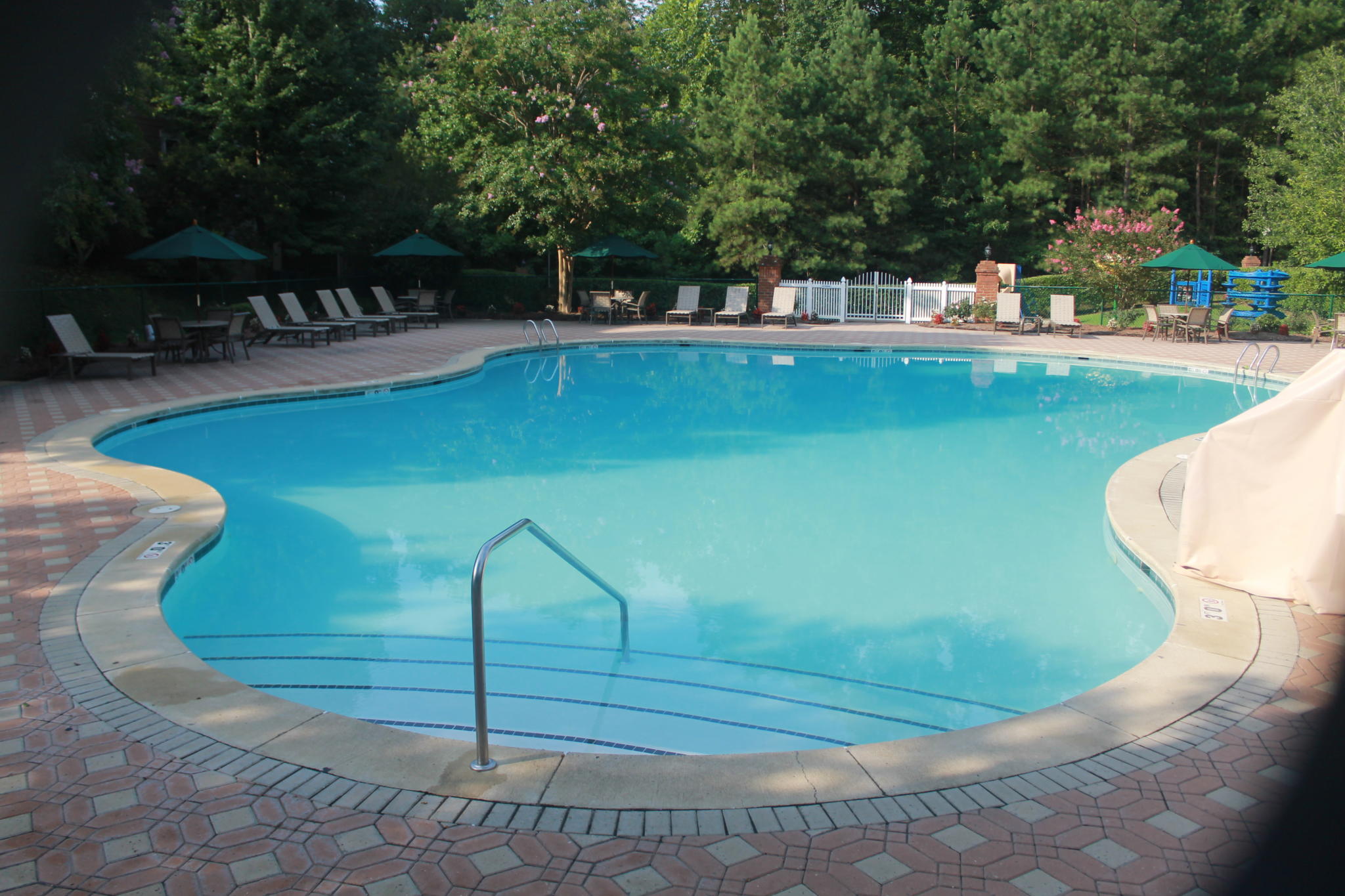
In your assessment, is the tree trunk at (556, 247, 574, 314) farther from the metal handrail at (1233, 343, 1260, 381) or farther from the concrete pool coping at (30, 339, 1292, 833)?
the concrete pool coping at (30, 339, 1292, 833)

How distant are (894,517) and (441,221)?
19548 mm

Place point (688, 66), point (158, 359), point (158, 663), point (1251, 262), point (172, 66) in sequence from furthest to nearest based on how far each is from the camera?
1. point (688, 66)
2. point (1251, 262)
3. point (172, 66)
4. point (158, 359)
5. point (158, 663)

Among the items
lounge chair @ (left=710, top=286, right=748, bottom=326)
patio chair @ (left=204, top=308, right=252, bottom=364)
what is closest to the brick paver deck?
patio chair @ (left=204, top=308, right=252, bottom=364)

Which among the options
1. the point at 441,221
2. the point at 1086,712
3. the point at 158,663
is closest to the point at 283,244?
the point at 441,221

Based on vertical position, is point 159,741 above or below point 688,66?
below

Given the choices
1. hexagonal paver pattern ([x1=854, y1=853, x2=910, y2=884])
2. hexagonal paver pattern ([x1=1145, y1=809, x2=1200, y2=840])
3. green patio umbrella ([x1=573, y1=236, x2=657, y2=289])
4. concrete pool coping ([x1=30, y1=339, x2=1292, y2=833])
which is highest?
green patio umbrella ([x1=573, y1=236, x2=657, y2=289])

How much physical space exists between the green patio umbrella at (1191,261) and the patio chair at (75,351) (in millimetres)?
19061

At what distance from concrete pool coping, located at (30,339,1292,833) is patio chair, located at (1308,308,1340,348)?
16.3 m

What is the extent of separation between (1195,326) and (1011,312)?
3784 mm

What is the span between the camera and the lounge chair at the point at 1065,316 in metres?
20.6

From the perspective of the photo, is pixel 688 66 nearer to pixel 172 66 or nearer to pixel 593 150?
pixel 593 150

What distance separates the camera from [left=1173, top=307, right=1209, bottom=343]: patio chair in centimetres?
1875

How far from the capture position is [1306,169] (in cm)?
2306

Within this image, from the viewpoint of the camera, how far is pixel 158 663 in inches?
167
